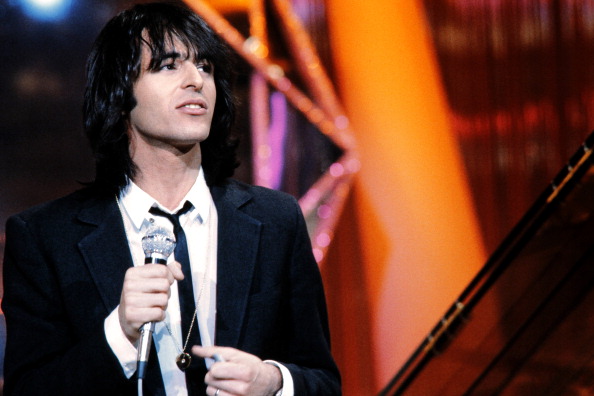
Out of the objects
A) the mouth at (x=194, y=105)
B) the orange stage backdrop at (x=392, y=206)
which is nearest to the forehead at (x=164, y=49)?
the mouth at (x=194, y=105)

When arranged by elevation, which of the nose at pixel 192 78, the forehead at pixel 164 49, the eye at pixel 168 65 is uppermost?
the forehead at pixel 164 49

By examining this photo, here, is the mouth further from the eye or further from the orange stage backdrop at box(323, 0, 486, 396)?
the orange stage backdrop at box(323, 0, 486, 396)

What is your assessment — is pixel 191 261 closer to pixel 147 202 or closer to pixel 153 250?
pixel 147 202

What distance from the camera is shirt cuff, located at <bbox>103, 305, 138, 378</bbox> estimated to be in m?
1.55

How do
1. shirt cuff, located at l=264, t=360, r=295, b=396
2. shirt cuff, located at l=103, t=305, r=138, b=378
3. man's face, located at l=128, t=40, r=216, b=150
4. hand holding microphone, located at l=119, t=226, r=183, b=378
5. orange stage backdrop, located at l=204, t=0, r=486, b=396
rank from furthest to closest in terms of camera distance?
1. orange stage backdrop, located at l=204, t=0, r=486, b=396
2. man's face, located at l=128, t=40, r=216, b=150
3. shirt cuff, located at l=264, t=360, r=295, b=396
4. shirt cuff, located at l=103, t=305, r=138, b=378
5. hand holding microphone, located at l=119, t=226, r=183, b=378

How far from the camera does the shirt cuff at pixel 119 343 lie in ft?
5.07

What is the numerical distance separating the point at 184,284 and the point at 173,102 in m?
0.47

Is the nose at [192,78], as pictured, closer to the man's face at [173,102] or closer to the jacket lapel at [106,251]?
the man's face at [173,102]

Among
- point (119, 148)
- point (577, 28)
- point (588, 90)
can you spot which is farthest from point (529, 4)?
point (119, 148)

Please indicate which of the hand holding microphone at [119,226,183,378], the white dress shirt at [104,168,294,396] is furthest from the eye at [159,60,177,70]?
the hand holding microphone at [119,226,183,378]

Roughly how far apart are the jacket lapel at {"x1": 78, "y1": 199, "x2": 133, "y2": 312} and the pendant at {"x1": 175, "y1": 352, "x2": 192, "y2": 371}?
0.68 feet

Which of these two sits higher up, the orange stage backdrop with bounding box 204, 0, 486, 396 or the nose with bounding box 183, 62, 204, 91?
the nose with bounding box 183, 62, 204, 91

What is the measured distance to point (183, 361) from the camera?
1642 mm

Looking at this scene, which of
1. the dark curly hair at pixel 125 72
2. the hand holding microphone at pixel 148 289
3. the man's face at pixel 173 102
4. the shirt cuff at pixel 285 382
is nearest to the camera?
the hand holding microphone at pixel 148 289
